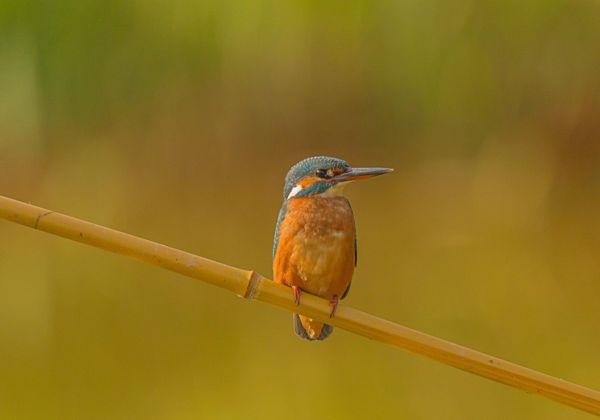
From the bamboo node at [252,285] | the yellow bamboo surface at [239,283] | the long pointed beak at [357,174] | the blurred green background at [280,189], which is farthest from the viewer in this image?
the blurred green background at [280,189]

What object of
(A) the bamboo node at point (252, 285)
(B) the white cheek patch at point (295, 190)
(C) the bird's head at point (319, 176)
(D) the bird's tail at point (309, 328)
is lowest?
(D) the bird's tail at point (309, 328)

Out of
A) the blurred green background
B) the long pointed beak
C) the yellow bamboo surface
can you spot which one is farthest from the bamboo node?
the blurred green background

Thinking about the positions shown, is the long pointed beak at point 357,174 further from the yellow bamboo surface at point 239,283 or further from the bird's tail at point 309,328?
the yellow bamboo surface at point 239,283

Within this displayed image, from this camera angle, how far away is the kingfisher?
6.93ft

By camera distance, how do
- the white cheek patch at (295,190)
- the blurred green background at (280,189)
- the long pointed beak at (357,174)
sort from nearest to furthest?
the long pointed beak at (357,174)
the white cheek patch at (295,190)
the blurred green background at (280,189)

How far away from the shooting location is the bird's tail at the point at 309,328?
223 centimetres

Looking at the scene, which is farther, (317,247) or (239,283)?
A: (317,247)

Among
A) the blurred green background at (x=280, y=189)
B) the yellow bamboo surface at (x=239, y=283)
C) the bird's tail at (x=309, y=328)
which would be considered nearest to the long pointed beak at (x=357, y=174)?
the bird's tail at (x=309, y=328)

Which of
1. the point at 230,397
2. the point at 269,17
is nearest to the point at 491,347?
the point at 230,397

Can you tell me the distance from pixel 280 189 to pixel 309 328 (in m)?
2.93

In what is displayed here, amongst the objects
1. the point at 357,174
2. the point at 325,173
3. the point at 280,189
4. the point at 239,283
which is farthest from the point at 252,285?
the point at 280,189

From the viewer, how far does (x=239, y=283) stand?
55.1 inches

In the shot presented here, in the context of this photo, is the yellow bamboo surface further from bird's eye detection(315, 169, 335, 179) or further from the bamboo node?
bird's eye detection(315, 169, 335, 179)

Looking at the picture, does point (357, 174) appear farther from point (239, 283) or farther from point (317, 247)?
point (239, 283)
